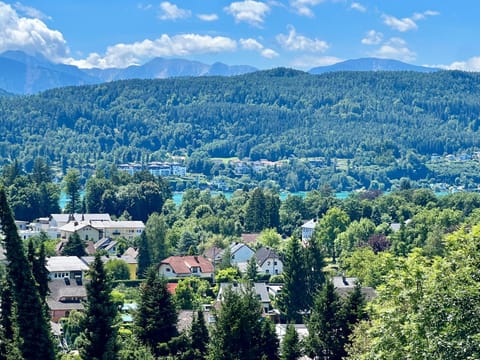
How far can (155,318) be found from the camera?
23422 millimetres

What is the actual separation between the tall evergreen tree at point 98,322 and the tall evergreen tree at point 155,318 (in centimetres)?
567

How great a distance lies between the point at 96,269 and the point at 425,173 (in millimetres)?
175244

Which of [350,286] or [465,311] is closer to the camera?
[465,311]

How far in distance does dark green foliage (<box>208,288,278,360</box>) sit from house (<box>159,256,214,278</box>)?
26779 mm

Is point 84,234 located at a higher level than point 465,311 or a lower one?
lower

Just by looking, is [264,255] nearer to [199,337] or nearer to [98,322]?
[199,337]

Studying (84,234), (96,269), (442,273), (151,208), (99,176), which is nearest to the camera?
(442,273)

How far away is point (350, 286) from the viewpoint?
4162 centimetres

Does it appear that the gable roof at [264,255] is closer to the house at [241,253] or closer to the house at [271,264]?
the house at [271,264]

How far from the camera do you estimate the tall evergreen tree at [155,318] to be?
76.6 feet

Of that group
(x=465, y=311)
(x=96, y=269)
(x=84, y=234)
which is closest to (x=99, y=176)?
(x=84, y=234)

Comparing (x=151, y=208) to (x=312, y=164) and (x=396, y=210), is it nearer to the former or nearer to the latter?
(x=396, y=210)

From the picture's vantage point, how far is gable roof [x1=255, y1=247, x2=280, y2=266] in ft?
176

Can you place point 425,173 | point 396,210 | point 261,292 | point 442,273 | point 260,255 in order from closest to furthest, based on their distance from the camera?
point 442,273, point 261,292, point 260,255, point 396,210, point 425,173
